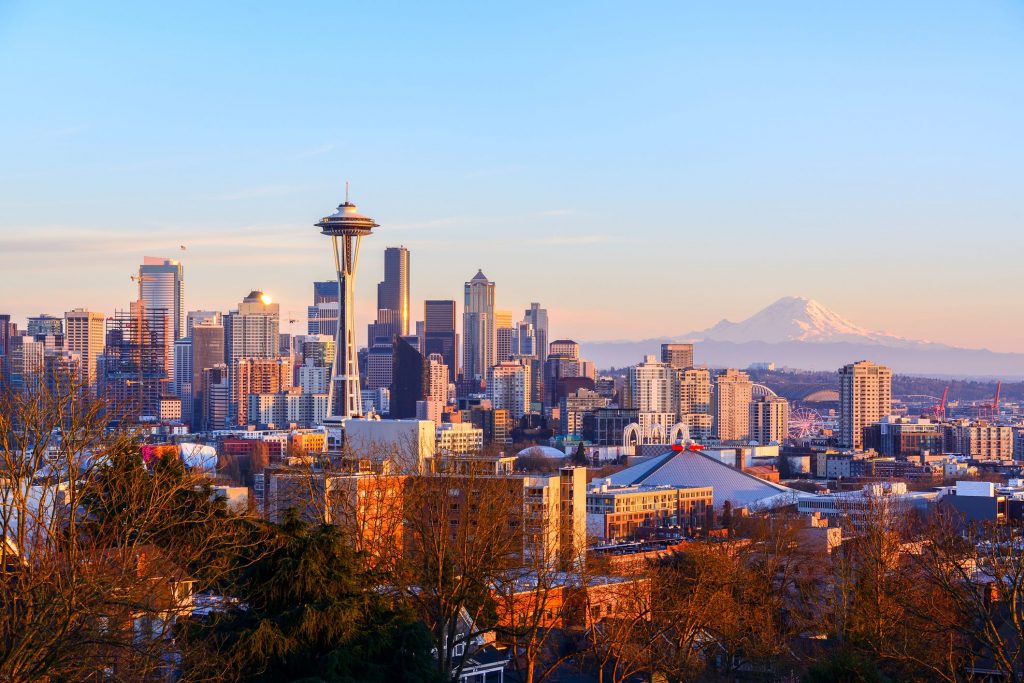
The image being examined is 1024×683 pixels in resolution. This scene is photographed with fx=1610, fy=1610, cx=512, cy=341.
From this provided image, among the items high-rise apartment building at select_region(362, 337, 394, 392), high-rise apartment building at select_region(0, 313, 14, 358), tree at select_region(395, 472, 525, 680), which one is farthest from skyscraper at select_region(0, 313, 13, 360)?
tree at select_region(395, 472, 525, 680)

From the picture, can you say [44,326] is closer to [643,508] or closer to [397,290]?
[397,290]

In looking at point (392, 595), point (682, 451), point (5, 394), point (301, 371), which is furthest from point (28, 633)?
point (301, 371)

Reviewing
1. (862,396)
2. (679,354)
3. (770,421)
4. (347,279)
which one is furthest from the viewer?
(679,354)

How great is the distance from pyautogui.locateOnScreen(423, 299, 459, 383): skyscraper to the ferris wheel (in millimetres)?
35441

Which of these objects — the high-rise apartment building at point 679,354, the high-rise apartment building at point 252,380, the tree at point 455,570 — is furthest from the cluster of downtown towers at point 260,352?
the tree at point 455,570

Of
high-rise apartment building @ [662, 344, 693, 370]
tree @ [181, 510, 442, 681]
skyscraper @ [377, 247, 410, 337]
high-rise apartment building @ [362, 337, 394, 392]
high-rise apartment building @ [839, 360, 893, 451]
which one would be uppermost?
skyscraper @ [377, 247, 410, 337]

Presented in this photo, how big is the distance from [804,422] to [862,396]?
53109 mm

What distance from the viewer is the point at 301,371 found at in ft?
446

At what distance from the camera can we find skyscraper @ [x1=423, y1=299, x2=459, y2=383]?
556ft

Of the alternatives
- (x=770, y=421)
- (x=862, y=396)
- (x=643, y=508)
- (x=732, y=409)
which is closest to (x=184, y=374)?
(x=732, y=409)

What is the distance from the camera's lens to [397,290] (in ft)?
598

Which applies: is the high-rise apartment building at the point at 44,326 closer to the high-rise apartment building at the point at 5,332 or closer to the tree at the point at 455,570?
the high-rise apartment building at the point at 5,332

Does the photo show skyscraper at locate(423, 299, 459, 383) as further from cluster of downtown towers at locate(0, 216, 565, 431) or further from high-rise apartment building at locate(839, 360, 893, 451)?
high-rise apartment building at locate(839, 360, 893, 451)

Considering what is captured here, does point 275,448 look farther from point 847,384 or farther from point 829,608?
point 829,608
